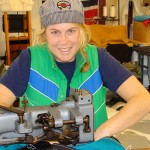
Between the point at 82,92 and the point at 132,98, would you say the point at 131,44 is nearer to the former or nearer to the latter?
the point at 132,98

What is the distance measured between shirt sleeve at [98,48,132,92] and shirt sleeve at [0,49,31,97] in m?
0.33

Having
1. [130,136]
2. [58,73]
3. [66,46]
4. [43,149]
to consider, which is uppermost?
[66,46]

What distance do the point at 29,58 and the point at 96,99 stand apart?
352 mm

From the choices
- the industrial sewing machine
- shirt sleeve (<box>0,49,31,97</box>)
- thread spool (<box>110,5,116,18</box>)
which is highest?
thread spool (<box>110,5,116,18</box>)

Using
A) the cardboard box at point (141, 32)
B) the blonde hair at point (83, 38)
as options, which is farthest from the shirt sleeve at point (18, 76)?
the cardboard box at point (141, 32)

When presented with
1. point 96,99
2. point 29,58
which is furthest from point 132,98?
point 29,58

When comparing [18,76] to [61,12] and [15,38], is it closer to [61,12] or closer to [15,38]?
[61,12]

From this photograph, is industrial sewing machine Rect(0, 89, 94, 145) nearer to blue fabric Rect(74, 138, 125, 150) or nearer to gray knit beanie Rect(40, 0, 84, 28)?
blue fabric Rect(74, 138, 125, 150)

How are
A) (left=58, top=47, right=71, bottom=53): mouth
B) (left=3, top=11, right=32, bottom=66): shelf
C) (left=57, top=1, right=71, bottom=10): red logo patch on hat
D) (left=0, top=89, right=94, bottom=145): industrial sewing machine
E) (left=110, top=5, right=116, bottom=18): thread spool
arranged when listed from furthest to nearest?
1. (left=110, top=5, right=116, bottom=18): thread spool
2. (left=3, top=11, right=32, bottom=66): shelf
3. (left=58, top=47, right=71, bottom=53): mouth
4. (left=57, top=1, right=71, bottom=10): red logo patch on hat
5. (left=0, top=89, right=94, bottom=145): industrial sewing machine

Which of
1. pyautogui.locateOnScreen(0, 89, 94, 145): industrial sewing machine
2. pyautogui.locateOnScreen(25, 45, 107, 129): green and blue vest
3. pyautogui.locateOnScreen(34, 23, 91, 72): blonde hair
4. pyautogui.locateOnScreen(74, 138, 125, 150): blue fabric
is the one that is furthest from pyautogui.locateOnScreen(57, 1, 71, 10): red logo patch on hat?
pyautogui.locateOnScreen(74, 138, 125, 150): blue fabric

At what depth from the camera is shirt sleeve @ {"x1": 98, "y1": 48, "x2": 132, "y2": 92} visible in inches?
55.2

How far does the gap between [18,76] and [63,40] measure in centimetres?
27

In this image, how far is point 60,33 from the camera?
1.31m

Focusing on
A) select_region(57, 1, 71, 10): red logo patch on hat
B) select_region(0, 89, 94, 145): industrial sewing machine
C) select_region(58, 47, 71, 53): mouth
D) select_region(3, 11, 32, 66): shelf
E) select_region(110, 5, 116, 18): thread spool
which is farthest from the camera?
select_region(110, 5, 116, 18): thread spool
